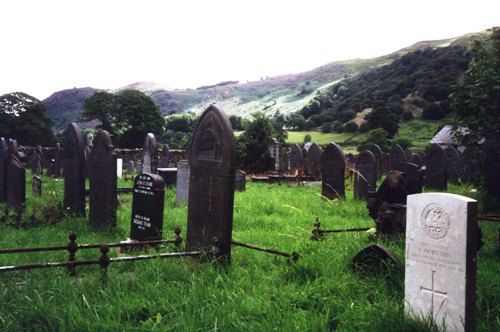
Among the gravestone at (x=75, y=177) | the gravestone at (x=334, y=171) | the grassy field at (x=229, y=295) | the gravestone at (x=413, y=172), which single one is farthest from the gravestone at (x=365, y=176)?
the gravestone at (x=75, y=177)

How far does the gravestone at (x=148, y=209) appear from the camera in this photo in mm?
7117

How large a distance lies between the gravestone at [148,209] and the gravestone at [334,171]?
714 cm

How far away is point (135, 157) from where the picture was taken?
3120 centimetres

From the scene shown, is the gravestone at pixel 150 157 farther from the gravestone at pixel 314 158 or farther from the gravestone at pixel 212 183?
the gravestone at pixel 212 183

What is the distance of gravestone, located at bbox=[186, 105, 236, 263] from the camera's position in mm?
5684

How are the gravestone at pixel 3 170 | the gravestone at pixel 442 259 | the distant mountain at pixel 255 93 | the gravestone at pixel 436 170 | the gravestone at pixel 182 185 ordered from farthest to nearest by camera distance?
1. the distant mountain at pixel 255 93
2. the gravestone at pixel 436 170
3. the gravestone at pixel 3 170
4. the gravestone at pixel 182 185
5. the gravestone at pixel 442 259

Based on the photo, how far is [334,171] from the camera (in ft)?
44.2

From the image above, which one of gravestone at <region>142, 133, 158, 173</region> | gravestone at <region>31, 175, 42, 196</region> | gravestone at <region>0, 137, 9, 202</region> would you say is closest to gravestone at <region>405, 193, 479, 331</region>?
gravestone at <region>31, 175, 42, 196</region>

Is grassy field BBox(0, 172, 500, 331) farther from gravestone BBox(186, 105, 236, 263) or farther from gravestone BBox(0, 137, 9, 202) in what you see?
gravestone BBox(0, 137, 9, 202)

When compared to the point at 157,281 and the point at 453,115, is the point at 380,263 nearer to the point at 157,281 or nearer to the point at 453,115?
the point at 157,281

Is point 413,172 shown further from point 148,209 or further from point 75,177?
point 75,177

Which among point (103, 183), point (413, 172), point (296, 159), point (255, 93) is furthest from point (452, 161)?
point (255, 93)

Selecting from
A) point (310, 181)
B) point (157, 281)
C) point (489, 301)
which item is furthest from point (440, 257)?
point (310, 181)

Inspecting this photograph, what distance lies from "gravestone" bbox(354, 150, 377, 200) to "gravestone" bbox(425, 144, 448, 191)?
2.90m
